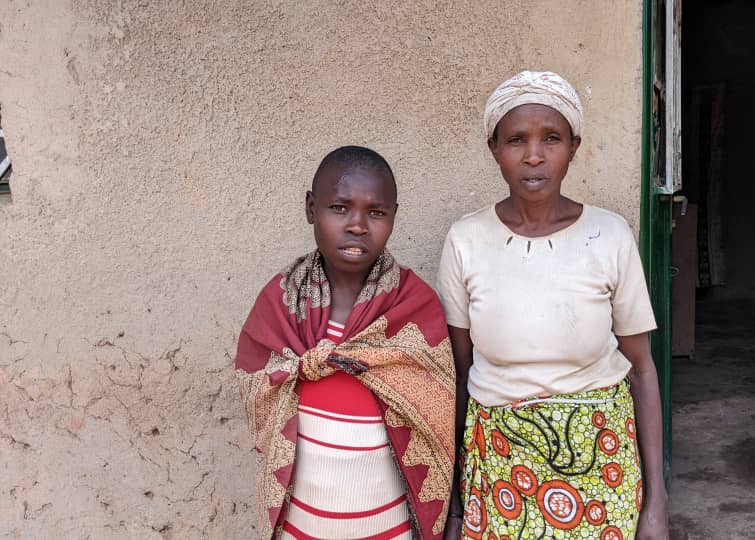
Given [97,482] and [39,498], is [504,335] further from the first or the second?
[39,498]

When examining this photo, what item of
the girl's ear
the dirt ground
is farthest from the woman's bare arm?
the dirt ground

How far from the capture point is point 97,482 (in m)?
2.59

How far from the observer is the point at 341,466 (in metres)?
1.63

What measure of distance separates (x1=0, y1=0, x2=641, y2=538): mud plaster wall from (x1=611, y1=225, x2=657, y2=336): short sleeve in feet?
2.09

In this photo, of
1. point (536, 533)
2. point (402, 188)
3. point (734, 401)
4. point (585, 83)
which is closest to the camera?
point (536, 533)

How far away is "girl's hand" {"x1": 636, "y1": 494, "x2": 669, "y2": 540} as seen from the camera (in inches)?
67.1

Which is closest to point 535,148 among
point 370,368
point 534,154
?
point 534,154

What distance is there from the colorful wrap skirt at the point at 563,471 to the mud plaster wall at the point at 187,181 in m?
0.87

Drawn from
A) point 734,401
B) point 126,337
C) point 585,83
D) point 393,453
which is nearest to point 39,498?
point 126,337

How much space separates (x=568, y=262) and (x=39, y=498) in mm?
2186

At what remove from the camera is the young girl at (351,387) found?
163cm

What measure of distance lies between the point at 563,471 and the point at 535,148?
30.4 inches

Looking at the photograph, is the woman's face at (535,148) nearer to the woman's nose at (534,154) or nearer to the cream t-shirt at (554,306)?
the woman's nose at (534,154)

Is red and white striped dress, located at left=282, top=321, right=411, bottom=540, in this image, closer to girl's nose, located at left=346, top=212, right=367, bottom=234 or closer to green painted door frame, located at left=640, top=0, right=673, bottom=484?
girl's nose, located at left=346, top=212, right=367, bottom=234
